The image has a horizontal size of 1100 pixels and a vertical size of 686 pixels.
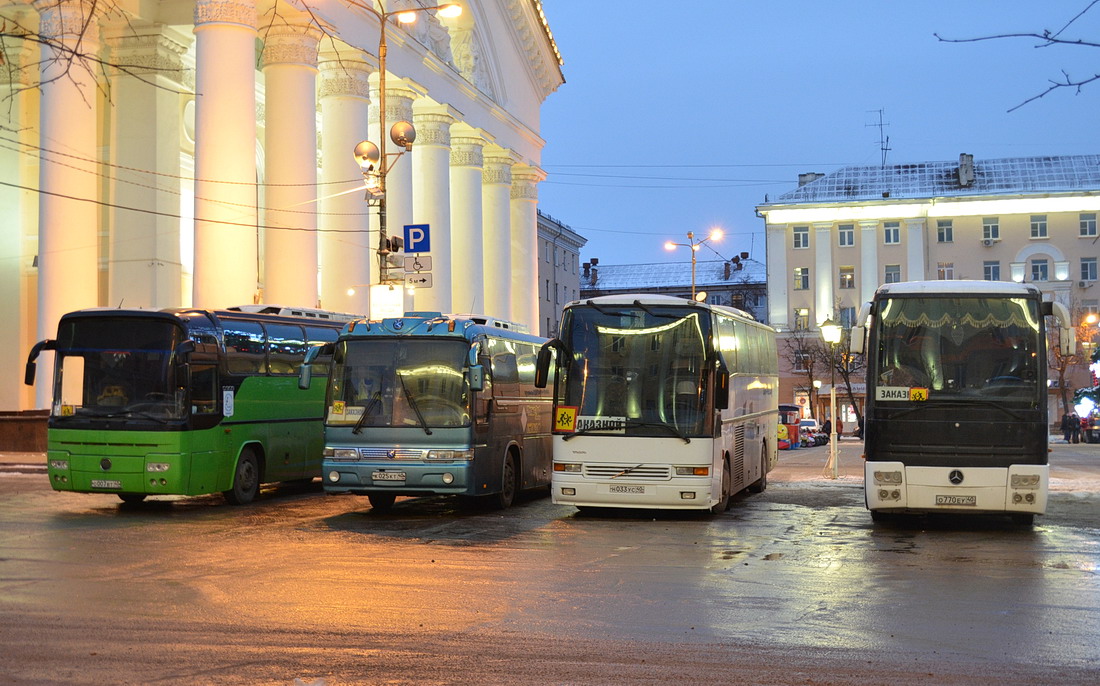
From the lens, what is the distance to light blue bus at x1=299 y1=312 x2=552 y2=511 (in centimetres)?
1895

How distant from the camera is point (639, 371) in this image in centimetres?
1834

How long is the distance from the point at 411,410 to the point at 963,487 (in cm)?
795

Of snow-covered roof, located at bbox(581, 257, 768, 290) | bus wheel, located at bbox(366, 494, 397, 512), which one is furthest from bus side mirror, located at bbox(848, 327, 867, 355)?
snow-covered roof, located at bbox(581, 257, 768, 290)

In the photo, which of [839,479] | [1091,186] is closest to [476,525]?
[839,479]

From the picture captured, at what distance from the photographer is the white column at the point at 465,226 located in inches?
1914

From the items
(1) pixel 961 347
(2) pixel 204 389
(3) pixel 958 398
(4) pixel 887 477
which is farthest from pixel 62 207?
(3) pixel 958 398

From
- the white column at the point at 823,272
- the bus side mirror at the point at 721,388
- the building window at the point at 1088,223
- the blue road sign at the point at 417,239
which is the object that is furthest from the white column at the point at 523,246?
the building window at the point at 1088,223

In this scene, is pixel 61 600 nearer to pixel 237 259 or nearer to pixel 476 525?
pixel 476 525

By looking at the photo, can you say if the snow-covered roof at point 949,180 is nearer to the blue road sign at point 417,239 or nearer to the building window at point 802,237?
the building window at point 802,237

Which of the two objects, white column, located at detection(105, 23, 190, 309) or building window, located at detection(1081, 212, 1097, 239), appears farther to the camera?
building window, located at detection(1081, 212, 1097, 239)

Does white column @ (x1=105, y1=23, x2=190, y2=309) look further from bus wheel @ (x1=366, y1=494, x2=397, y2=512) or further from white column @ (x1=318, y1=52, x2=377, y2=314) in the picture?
bus wheel @ (x1=366, y1=494, x2=397, y2=512)

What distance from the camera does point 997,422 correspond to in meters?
16.5

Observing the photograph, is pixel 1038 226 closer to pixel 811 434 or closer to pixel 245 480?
pixel 811 434

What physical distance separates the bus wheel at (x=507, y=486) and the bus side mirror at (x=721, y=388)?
4086 mm
